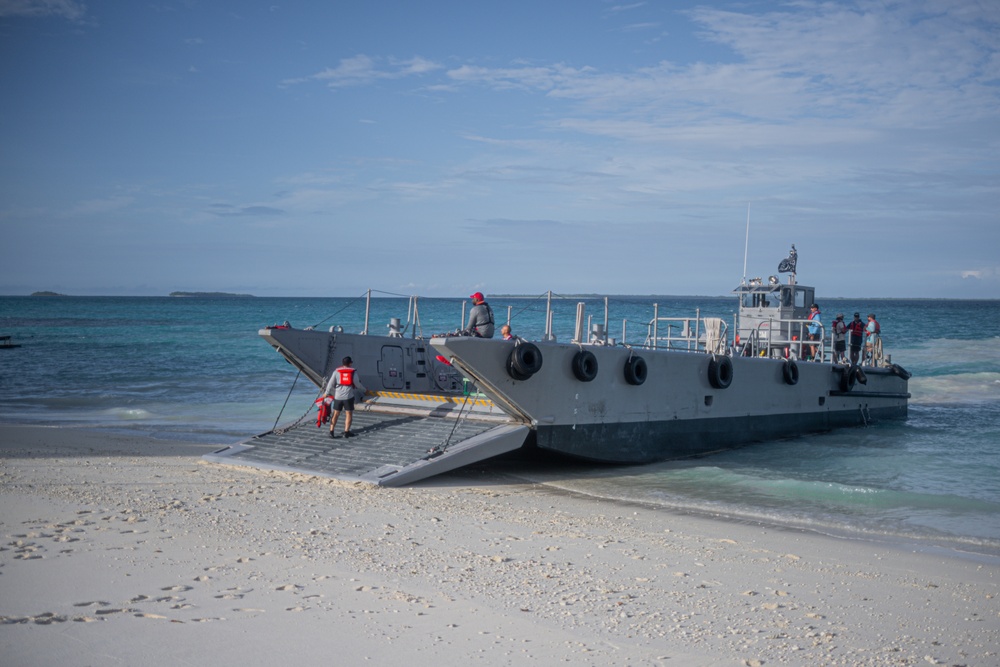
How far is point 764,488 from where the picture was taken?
41.6 ft

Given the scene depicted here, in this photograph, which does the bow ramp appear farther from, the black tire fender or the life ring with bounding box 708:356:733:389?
the black tire fender

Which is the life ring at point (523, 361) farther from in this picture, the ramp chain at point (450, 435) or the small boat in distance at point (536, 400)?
the ramp chain at point (450, 435)

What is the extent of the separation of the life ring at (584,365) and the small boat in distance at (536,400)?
0.02 m

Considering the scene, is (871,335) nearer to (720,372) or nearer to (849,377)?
(849,377)

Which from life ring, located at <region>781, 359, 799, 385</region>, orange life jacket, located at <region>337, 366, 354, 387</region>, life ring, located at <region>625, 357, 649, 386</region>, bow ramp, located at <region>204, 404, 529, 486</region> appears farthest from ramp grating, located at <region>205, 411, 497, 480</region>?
life ring, located at <region>781, 359, 799, 385</region>

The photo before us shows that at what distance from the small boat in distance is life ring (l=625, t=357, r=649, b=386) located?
0.02m

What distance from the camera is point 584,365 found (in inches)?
507

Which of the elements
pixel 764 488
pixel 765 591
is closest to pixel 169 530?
pixel 765 591

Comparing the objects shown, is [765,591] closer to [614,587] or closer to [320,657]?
[614,587]

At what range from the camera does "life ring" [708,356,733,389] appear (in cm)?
1563

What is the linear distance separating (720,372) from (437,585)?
10016 mm

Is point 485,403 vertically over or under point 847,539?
over

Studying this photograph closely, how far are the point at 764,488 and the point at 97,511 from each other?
8722 mm

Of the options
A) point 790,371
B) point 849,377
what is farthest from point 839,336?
point 790,371
